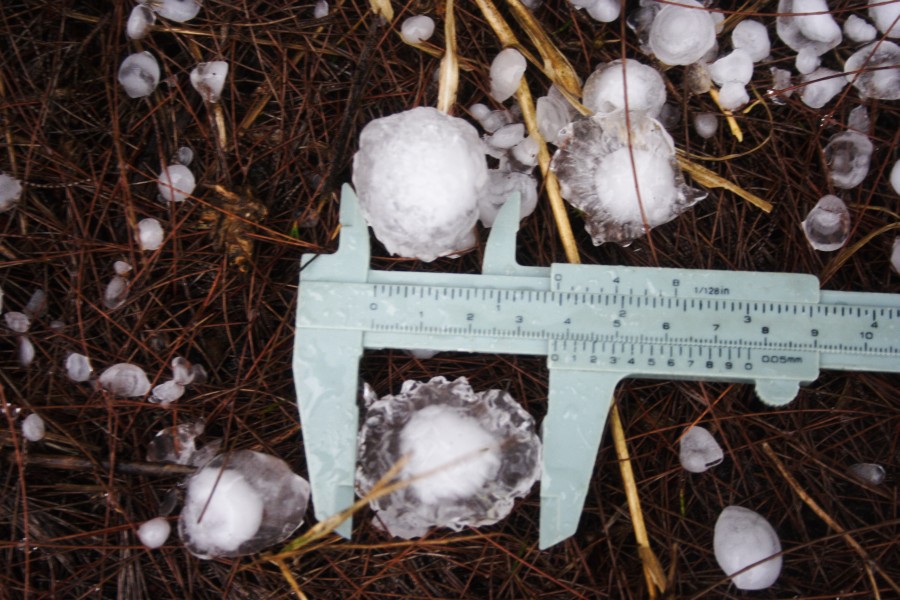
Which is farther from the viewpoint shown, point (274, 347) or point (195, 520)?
point (274, 347)

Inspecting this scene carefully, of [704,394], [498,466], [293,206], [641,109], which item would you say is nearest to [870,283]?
[704,394]

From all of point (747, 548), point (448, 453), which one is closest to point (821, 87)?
point (747, 548)

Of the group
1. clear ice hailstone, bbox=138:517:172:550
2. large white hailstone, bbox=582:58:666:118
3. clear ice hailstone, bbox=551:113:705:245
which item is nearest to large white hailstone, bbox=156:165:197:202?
clear ice hailstone, bbox=138:517:172:550

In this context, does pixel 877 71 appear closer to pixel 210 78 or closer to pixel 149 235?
pixel 210 78

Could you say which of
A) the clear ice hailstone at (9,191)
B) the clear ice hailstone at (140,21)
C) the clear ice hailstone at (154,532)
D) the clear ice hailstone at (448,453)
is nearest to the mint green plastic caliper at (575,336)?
the clear ice hailstone at (448,453)

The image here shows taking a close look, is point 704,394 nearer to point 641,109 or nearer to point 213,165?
point 641,109

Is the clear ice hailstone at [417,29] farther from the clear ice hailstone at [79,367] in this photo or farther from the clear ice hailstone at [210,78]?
the clear ice hailstone at [79,367]
